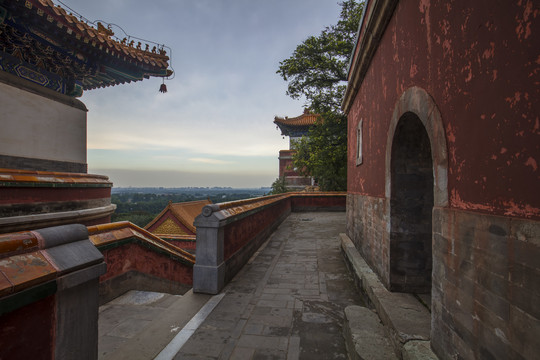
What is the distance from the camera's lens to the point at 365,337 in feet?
8.88

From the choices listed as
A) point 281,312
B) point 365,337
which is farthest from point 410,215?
point 281,312

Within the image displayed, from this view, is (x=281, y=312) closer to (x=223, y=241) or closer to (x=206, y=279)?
(x=206, y=279)

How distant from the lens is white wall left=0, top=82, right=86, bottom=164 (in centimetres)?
540

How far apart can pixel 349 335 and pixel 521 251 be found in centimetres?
209

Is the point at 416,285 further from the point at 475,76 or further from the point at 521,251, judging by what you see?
the point at 475,76

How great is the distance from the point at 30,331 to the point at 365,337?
9.15ft

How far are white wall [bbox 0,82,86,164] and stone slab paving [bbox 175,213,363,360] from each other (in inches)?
215

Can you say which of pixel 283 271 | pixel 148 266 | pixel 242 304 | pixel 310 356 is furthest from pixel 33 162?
pixel 310 356

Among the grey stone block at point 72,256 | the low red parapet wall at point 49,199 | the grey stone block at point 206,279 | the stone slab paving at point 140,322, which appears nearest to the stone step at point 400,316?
the grey stone block at point 206,279

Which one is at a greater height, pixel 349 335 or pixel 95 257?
pixel 95 257

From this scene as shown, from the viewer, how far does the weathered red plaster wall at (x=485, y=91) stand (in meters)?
1.33

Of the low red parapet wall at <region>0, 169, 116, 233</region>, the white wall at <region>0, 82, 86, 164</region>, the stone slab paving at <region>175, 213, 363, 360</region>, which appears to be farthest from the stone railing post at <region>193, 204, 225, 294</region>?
the white wall at <region>0, 82, 86, 164</region>

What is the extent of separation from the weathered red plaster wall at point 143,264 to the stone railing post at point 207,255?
144cm

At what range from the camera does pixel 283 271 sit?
559cm
